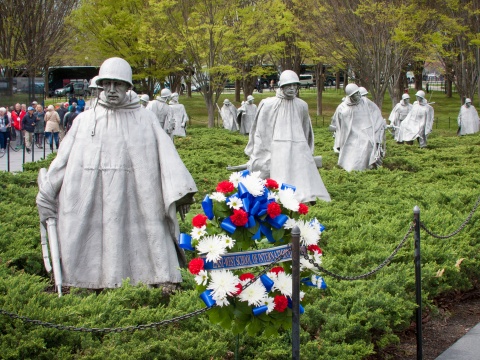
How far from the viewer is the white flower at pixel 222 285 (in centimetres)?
485

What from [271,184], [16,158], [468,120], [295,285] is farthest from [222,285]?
[468,120]

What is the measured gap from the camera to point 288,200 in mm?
5129

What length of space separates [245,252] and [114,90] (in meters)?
2.53

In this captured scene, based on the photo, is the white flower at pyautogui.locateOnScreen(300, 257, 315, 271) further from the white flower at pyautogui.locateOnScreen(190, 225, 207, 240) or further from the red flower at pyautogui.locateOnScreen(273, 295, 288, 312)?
the white flower at pyautogui.locateOnScreen(190, 225, 207, 240)

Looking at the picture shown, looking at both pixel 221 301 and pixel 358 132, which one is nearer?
pixel 221 301

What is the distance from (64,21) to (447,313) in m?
30.9

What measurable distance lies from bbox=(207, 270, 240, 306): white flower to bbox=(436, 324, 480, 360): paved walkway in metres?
2.27

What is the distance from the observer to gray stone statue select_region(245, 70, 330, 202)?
12.4 metres

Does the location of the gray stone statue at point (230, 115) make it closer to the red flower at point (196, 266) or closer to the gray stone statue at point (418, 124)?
the gray stone statue at point (418, 124)

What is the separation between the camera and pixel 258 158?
504 inches

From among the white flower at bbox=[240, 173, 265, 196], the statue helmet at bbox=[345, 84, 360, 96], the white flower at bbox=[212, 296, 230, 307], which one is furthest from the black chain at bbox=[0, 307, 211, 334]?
the statue helmet at bbox=[345, 84, 360, 96]

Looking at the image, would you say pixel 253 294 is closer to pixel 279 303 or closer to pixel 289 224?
pixel 279 303

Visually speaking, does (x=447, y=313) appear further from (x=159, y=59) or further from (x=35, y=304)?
(x=159, y=59)

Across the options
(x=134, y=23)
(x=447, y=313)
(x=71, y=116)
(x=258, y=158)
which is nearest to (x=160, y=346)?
(x=447, y=313)
